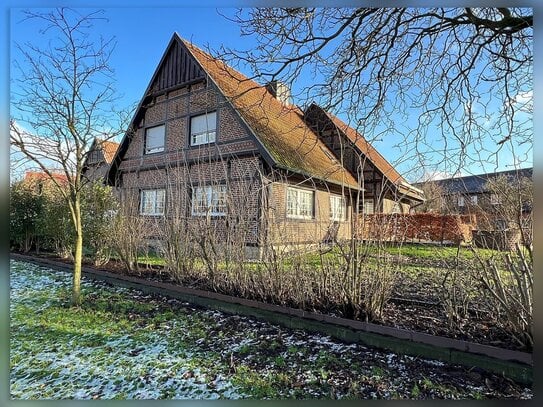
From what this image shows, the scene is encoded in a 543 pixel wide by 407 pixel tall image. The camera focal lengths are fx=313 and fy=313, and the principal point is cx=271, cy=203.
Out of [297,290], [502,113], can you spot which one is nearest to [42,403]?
[297,290]

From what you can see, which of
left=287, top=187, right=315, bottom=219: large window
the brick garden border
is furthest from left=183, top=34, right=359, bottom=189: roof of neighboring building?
the brick garden border

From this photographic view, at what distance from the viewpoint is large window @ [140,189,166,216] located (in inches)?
532

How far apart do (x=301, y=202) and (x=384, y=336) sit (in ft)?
28.7

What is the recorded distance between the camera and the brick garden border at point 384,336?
108 inches

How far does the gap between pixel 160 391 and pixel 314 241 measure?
8.57 ft

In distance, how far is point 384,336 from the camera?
3.38m

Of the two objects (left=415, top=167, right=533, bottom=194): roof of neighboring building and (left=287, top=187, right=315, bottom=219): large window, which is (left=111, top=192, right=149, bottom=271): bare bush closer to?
(left=287, top=187, right=315, bottom=219): large window

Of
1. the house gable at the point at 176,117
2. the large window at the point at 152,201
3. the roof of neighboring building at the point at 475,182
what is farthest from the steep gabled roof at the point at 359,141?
the large window at the point at 152,201

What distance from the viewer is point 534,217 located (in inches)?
65.4

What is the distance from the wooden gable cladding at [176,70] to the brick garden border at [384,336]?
9685 mm

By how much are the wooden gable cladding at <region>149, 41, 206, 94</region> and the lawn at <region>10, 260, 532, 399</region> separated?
10361 millimetres

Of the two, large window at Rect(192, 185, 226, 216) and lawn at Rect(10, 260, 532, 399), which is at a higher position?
large window at Rect(192, 185, 226, 216)

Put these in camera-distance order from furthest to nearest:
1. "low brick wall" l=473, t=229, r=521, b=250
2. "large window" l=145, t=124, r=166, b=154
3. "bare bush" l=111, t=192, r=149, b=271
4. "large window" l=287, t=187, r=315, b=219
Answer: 1. "large window" l=145, t=124, r=166, b=154
2. "large window" l=287, t=187, r=315, b=219
3. "bare bush" l=111, t=192, r=149, b=271
4. "low brick wall" l=473, t=229, r=521, b=250

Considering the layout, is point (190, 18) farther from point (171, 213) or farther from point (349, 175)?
point (349, 175)
